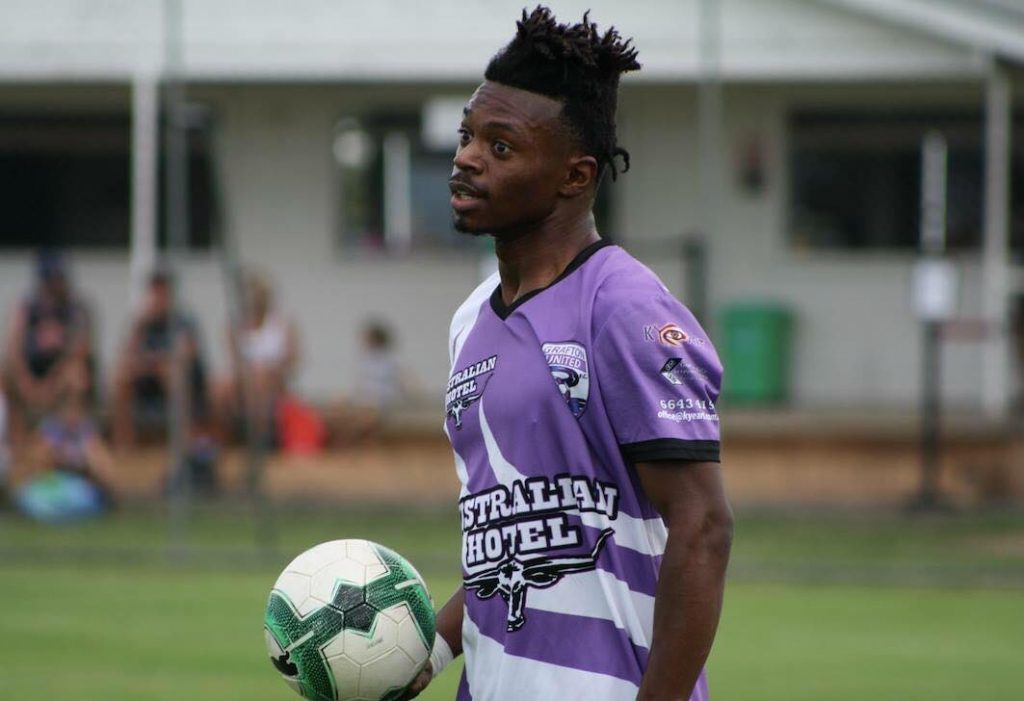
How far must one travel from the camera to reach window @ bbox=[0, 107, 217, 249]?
21219 mm

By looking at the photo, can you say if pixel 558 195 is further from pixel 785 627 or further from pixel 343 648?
pixel 785 627

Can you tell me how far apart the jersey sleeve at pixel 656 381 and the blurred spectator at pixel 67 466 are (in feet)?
46.8

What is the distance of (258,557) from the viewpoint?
47.5 ft

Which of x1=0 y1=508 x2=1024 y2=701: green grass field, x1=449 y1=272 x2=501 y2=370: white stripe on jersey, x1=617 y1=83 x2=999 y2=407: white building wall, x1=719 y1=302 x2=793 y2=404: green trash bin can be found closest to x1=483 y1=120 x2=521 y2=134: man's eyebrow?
x1=449 y1=272 x2=501 y2=370: white stripe on jersey

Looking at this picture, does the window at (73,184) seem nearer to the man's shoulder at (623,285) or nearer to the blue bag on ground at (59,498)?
the blue bag on ground at (59,498)

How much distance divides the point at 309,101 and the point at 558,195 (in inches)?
689

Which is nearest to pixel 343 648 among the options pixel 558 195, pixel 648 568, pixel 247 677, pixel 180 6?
pixel 648 568

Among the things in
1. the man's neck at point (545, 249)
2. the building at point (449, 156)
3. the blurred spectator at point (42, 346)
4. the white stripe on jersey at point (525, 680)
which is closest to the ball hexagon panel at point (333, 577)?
the white stripe on jersey at point (525, 680)

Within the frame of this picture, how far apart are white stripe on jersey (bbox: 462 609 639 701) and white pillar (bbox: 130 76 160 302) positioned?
1518cm

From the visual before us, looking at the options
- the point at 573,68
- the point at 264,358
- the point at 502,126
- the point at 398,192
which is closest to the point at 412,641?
the point at 502,126

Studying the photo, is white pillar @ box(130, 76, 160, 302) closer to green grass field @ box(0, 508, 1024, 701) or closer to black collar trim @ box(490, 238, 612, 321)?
green grass field @ box(0, 508, 1024, 701)

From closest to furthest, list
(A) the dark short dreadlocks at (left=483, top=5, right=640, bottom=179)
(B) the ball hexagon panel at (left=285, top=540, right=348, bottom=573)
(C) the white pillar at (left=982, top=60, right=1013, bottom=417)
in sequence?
(A) the dark short dreadlocks at (left=483, top=5, right=640, bottom=179) < (B) the ball hexagon panel at (left=285, top=540, right=348, bottom=573) < (C) the white pillar at (left=982, top=60, right=1013, bottom=417)

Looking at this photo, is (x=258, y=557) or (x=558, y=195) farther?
(x=258, y=557)

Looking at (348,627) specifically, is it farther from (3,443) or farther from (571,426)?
(3,443)
